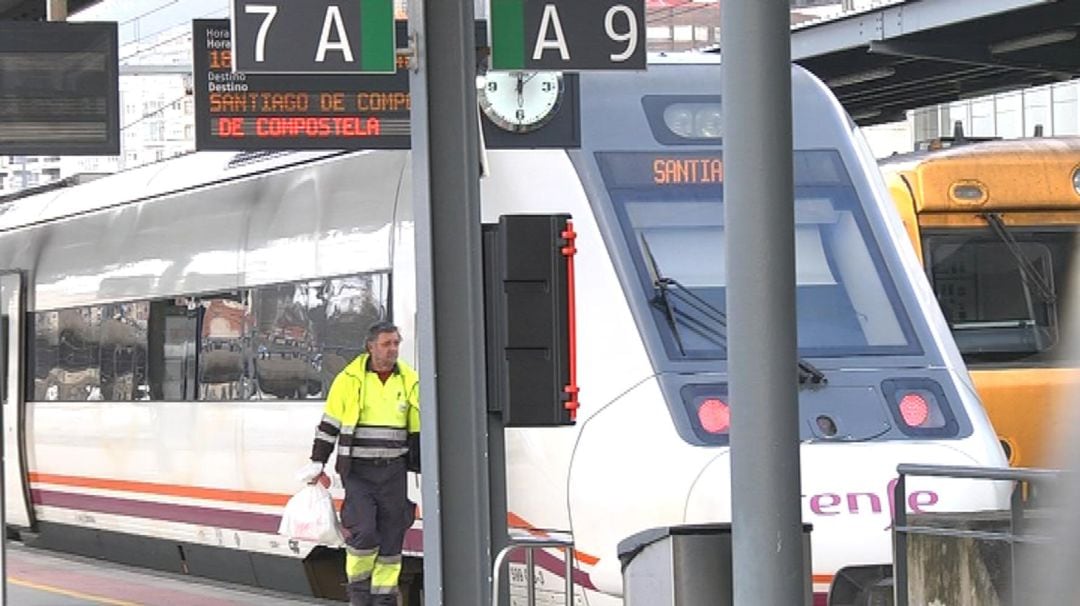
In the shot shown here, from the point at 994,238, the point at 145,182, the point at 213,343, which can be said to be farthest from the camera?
the point at 145,182

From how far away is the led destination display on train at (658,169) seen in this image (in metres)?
10.5

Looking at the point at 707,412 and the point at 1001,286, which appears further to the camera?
the point at 1001,286

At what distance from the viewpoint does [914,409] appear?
1015 centimetres

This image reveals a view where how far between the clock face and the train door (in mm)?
9466

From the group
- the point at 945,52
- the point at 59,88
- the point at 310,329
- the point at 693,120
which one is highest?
the point at 945,52

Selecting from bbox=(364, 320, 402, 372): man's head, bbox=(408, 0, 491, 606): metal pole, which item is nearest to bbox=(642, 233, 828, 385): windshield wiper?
bbox=(364, 320, 402, 372): man's head

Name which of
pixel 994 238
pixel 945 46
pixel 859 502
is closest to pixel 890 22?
pixel 945 46

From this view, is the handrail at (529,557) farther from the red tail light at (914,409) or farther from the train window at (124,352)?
the train window at (124,352)

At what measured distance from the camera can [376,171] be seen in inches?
480

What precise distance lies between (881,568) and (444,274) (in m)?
2.84

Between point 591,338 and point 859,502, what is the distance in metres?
1.54

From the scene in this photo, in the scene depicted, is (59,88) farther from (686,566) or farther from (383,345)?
(686,566)

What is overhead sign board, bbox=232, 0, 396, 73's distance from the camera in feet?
25.9

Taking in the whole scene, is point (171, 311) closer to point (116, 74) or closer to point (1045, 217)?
point (116, 74)
